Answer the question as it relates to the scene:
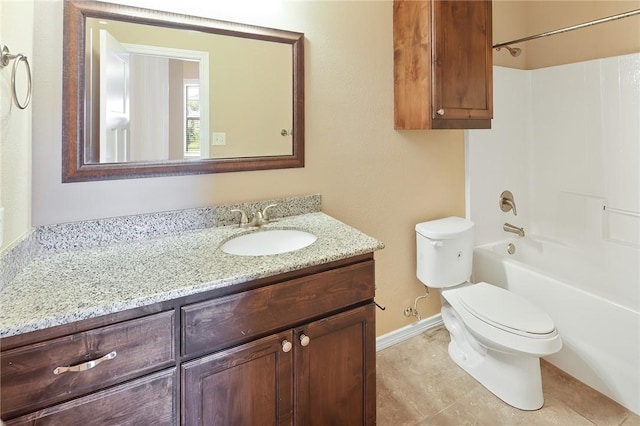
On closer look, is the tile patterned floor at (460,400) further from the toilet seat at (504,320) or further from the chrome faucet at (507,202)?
the chrome faucet at (507,202)

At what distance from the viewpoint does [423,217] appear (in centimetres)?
223

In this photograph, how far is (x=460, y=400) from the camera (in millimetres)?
A: 1761

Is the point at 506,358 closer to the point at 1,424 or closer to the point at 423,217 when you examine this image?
the point at 423,217

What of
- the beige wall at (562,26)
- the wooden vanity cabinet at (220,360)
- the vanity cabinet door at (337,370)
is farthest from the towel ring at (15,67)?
the beige wall at (562,26)

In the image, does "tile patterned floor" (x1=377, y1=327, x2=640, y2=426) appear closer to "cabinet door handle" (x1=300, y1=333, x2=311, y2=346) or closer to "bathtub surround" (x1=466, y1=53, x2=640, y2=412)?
"bathtub surround" (x1=466, y1=53, x2=640, y2=412)

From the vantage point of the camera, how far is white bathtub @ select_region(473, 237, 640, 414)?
5.44 feet

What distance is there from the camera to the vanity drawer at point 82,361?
31.3 inches

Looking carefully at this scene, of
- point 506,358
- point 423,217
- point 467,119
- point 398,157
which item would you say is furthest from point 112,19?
point 506,358

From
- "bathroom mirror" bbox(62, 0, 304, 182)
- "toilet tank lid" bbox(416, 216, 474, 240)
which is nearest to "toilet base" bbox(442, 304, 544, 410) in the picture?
"toilet tank lid" bbox(416, 216, 474, 240)

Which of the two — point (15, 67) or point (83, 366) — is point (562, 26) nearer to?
point (15, 67)

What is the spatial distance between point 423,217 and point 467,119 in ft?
2.07

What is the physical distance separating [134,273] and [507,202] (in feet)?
8.04

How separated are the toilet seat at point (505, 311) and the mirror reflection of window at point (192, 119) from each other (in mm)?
1508

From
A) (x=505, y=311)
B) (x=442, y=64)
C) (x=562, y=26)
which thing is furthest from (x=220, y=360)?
(x=562, y=26)
